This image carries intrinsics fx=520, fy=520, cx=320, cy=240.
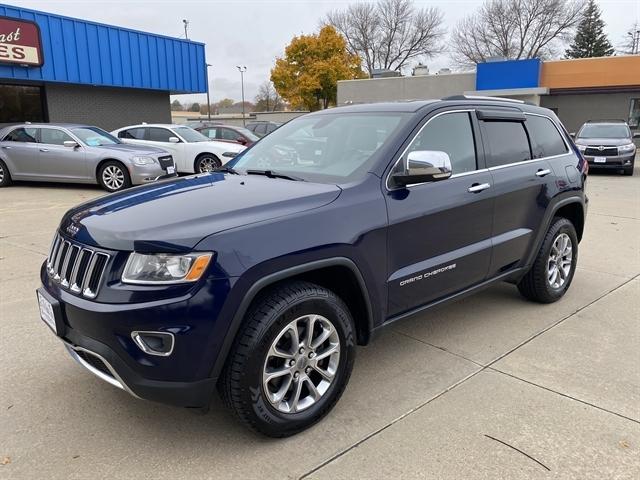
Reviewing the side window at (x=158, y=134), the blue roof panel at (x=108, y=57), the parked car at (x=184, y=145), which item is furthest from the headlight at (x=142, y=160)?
the blue roof panel at (x=108, y=57)

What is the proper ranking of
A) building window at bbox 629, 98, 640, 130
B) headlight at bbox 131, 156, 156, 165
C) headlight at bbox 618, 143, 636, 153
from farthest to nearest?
building window at bbox 629, 98, 640, 130 < headlight at bbox 618, 143, 636, 153 < headlight at bbox 131, 156, 156, 165

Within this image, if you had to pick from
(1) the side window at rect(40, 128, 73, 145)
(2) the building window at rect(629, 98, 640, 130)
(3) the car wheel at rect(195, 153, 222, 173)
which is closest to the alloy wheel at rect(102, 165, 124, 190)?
(1) the side window at rect(40, 128, 73, 145)

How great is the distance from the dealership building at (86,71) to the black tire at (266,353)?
15994mm

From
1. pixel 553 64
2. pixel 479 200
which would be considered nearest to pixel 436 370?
pixel 479 200

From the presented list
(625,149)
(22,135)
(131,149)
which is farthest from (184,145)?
→ (625,149)

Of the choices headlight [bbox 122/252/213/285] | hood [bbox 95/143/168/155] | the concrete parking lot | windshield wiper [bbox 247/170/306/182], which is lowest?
the concrete parking lot

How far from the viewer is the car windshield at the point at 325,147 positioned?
325 cm

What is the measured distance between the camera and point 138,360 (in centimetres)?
231

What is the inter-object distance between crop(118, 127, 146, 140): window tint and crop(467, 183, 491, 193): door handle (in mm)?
11428

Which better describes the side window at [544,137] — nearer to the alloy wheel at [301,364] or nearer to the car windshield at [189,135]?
the alloy wheel at [301,364]

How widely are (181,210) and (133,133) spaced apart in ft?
38.9

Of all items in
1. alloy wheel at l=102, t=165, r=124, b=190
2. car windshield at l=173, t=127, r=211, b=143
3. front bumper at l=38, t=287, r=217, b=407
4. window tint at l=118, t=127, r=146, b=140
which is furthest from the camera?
window tint at l=118, t=127, r=146, b=140

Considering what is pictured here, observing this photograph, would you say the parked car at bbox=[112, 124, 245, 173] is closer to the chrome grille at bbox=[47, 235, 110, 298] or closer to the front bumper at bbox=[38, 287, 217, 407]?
the chrome grille at bbox=[47, 235, 110, 298]

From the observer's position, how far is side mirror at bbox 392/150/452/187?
119 inches
